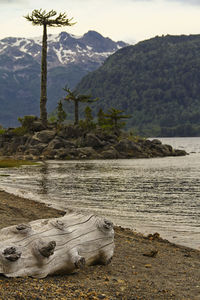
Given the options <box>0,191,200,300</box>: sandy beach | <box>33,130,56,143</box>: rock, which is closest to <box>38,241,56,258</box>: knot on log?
<box>0,191,200,300</box>: sandy beach

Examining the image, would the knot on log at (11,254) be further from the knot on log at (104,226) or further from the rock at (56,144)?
the rock at (56,144)

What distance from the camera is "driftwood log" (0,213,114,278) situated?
8344mm

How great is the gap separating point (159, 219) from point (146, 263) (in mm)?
8892

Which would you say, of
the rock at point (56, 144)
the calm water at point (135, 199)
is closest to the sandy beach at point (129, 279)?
the calm water at point (135, 199)

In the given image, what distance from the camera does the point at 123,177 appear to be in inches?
1687

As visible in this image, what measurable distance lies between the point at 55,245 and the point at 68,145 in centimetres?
7331

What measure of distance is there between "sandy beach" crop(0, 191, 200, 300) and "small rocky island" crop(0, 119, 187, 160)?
200ft

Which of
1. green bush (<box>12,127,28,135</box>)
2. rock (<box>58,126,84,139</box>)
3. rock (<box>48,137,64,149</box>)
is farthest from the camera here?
green bush (<box>12,127,28,135</box>)

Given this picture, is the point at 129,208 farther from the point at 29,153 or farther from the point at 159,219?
the point at 29,153

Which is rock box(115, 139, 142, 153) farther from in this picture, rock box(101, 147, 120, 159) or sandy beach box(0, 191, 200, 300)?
sandy beach box(0, 191, 200, 300)

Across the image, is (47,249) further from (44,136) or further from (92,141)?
(44,136)

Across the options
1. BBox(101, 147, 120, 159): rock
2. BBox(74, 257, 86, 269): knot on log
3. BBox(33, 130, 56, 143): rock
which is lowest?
BBox(101, 147, 120, 159): rock

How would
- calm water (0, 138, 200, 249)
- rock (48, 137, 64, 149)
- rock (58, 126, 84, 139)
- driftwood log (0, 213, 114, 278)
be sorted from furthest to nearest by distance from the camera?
rock (58, 126, 84, 139) < rock (48, 137, 64, 149) < calm water (0, 138, 200, 249) < driftwood log (0, 213, 114, 278)

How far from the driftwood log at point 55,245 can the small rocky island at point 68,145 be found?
6323cm
